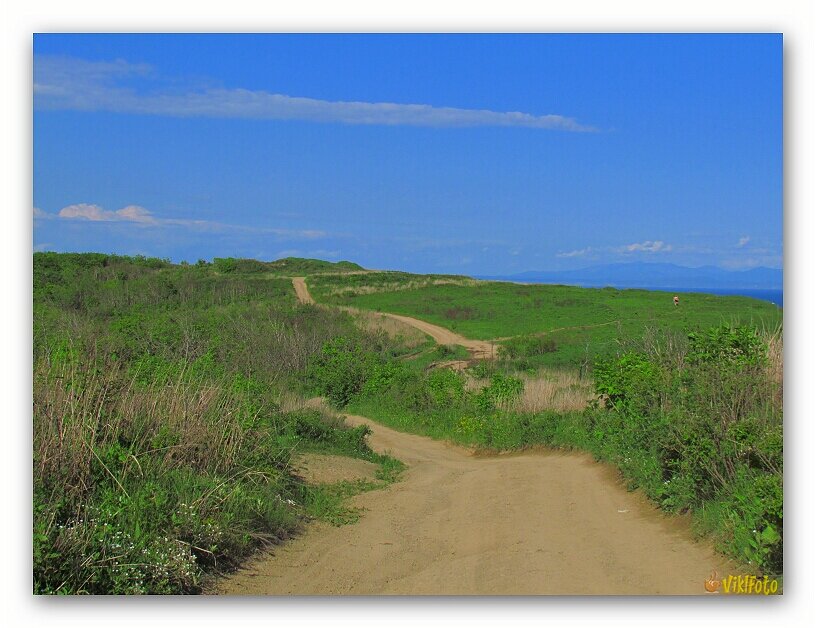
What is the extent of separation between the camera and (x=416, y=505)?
361 inches

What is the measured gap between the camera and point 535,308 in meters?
48.2

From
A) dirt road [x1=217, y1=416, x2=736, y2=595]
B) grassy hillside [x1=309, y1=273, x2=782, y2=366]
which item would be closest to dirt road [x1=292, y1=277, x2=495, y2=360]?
grassy hillside [x1=309, y1=273, x2=782, y2=366]

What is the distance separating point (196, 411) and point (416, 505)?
273 centimetres

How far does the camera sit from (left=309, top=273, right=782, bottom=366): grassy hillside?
31.8 metres

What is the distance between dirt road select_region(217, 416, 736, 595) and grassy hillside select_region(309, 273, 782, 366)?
17564mm

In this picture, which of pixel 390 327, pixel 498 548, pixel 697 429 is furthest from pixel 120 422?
pixel 390 327

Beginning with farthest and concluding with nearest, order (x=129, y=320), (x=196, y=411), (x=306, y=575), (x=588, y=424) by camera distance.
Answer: (x=129, y=320), (x=588, y=424), (x=196, y=411), (x=306, y=575)

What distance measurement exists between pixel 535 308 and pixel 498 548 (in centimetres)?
4186

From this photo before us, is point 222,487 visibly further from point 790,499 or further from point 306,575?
point 790,499

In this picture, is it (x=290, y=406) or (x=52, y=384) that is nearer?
(x=52, y=384)

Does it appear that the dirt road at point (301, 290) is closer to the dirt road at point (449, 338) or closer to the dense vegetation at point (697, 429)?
the dirt road at point (449, 338)

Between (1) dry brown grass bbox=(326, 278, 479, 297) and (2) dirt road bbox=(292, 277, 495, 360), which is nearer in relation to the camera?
(2) dirt road bbox=(292, 277, 495, 360)

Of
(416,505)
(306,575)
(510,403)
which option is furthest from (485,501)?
(510,403)

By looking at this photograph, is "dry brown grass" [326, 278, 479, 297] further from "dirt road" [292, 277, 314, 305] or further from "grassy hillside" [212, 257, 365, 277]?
"grassy hillside" [212, 257, 365, 277]
